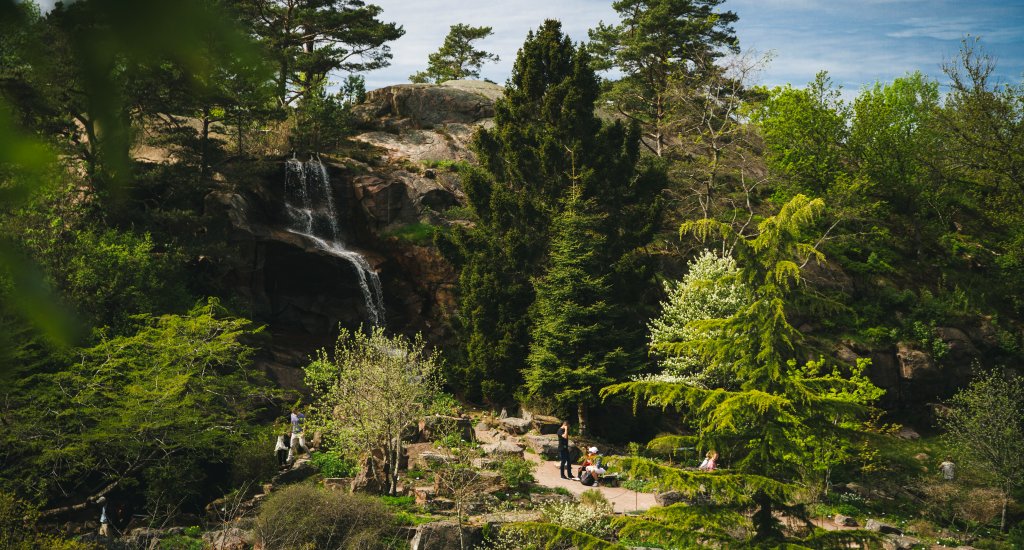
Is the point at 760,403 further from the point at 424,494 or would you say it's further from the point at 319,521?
the point at 424,494

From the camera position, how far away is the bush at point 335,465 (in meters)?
21.3

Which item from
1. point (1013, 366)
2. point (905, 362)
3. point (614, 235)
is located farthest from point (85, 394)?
point (1013, 366)

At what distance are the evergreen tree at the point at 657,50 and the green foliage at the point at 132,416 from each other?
26.4m

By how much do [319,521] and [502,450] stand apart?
24.8ft

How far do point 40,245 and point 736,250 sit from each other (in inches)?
820

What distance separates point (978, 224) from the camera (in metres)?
44.1

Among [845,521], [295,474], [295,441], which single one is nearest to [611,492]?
Answer: [845,521]

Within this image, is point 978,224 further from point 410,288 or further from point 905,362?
point 410,288

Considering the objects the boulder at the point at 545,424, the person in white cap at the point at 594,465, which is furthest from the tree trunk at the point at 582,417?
the person in white cap at the point at 594,465

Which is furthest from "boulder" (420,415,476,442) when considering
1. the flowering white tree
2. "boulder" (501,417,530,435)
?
the flowering white tree

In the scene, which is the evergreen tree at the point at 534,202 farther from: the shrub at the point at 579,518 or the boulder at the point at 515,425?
the shrub at the point at 579,518

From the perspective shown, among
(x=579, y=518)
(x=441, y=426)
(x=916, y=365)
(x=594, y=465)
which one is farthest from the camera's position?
(x=916, y=365)

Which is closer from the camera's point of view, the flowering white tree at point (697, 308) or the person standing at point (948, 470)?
the flowering white tree at point (697, 308)

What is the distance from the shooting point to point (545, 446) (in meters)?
25.1
